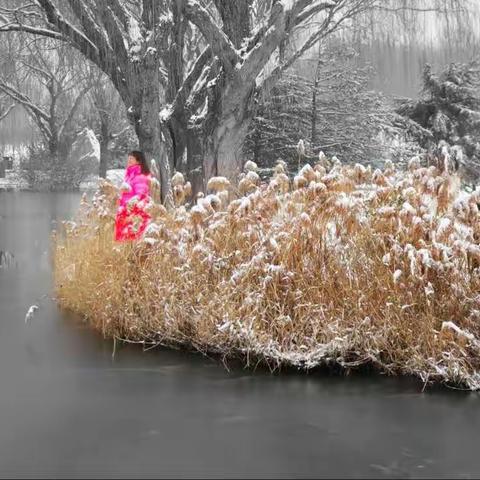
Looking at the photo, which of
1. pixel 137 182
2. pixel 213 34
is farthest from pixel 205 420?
pixel 213 34

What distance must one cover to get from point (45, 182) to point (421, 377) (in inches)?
1564

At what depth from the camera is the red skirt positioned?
862 cm

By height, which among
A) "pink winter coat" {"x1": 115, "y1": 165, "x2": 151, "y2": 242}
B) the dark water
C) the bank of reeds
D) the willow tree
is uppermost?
the willow tree

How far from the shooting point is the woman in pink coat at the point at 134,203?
28.6ft

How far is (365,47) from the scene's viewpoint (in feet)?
39.8

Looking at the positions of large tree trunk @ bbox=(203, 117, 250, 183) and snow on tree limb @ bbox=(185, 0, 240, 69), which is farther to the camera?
large tree trunk @ bbox=(203, 117, 250, 183)

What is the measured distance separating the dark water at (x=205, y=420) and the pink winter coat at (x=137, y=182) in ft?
6.69

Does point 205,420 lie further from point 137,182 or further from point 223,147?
point 223,147

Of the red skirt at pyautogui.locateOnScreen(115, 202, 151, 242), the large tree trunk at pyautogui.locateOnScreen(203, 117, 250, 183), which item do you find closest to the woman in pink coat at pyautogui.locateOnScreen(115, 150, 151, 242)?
the red skirt at pyautogui.locateOnScreen(115, 202, 151, 242)

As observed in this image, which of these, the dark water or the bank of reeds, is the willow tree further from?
the dark water

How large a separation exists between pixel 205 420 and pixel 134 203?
10.7 feet

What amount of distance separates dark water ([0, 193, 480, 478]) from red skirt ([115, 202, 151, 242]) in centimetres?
117

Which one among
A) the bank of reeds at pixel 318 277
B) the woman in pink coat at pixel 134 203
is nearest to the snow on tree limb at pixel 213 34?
the woman in pink coat at pixel 134 203

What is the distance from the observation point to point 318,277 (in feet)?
24.4
